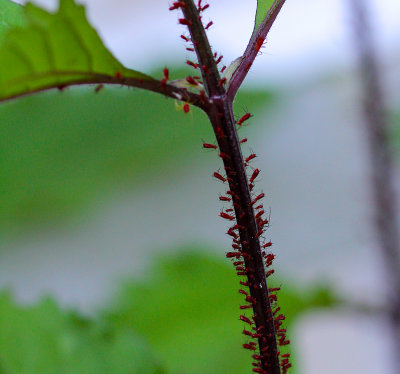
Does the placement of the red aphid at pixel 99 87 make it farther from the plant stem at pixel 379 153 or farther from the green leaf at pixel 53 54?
the plant stem at pixel 379 153

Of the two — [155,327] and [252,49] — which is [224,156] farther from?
[155,327]

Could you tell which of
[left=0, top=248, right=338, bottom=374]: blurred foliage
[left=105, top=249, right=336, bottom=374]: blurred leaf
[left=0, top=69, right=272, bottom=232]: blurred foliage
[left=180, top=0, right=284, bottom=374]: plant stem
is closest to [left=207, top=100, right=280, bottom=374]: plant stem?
[left=180, top=0, right=284, bottom=374]: plant stem

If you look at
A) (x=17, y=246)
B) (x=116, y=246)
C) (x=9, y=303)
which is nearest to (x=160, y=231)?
(x=116, y=246)

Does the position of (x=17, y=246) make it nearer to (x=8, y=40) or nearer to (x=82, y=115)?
(x=82, y=115)

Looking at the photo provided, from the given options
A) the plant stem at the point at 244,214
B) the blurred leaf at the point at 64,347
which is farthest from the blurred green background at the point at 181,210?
the plant stem at the point at 244,214

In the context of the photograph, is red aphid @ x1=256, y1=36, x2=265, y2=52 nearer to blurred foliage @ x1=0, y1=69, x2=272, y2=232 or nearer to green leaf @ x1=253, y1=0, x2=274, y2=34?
green leaf @ x1=253, y1=0, x2=274, y2=34
